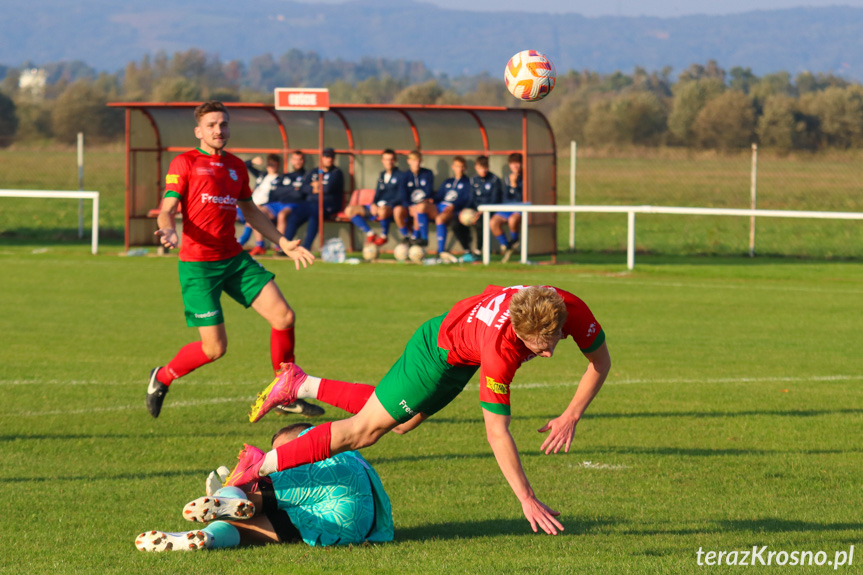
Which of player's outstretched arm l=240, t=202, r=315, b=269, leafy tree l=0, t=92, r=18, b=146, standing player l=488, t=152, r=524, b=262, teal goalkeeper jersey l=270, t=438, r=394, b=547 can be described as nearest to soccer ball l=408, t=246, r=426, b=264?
standing player l=488, t=152, r=524, b=262

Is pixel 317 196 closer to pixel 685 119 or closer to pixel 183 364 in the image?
pixel 183 364

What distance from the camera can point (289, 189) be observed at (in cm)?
2130

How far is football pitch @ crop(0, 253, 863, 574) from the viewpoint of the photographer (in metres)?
5.13

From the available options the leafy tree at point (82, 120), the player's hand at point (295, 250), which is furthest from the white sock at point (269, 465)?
the leafy tree at point (82, 120)

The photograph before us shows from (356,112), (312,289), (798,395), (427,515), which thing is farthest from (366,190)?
(427,515)

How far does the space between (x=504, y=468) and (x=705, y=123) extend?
4879cm

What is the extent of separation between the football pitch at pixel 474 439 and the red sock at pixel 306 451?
408 mm

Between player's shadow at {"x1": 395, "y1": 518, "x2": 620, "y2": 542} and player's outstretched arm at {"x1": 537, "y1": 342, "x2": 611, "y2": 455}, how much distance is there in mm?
552

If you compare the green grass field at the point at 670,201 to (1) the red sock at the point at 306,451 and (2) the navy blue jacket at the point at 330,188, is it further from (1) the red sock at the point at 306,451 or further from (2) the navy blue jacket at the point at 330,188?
(1) the red sock at the point at 306,451

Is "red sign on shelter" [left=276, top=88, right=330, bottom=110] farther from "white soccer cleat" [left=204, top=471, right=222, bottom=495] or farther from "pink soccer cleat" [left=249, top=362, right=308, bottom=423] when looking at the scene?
"white soccer cleat" [left=204, top=471, right=222, bottom=495]

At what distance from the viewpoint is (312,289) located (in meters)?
15.9

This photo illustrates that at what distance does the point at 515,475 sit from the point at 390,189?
16449 mm

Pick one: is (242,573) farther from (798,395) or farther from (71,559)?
(798,395)

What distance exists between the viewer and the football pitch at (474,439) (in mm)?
5133
